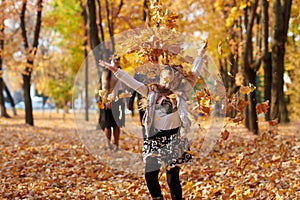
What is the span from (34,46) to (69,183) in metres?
12.1

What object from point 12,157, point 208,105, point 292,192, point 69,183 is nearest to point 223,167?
point 292,192

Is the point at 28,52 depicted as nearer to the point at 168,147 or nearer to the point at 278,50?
the point at 278,50

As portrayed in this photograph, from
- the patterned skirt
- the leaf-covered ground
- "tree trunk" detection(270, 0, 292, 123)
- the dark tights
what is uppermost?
"tree trunk" detection(270, 0, 292, 123)

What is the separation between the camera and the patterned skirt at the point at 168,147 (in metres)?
4.65

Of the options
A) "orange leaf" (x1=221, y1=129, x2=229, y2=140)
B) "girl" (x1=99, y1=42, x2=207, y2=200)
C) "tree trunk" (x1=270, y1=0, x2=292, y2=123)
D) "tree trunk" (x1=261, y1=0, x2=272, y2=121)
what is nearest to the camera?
"girl" (x1=99, y1=42, x2=207, y2=200)

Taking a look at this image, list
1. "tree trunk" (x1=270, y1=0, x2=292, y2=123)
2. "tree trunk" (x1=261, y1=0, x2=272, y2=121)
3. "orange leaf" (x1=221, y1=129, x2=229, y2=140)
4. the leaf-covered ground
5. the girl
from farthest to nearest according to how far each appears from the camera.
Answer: "tree trunk" (x1=261, y1=0, x2=272, y2=121) → "tree trunk" (x1=270, y1=0, x2=292, y2=123) → the leaf-covered ground → "orange leaf" (x1=221, y1=129, x2=229, y2=140) → the girl

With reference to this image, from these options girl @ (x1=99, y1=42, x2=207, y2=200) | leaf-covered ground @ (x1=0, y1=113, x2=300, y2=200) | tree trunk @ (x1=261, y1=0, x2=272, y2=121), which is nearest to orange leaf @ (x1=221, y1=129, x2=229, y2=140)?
leaf-covered ground @ (x1=0, y1=113, x2=300, y2=200)

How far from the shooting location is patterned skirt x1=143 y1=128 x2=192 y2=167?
465 centimetres

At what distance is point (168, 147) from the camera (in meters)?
4.66

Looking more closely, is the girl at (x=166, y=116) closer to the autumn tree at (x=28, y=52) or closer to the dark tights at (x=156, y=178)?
the dark tights at (x=156, y=178)

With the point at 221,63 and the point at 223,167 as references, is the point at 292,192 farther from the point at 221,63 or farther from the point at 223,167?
the point at 221,63

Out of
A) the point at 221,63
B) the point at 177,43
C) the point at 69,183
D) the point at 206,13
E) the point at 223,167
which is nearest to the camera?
the point at 177,43

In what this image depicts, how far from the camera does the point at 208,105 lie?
4852 millimetres

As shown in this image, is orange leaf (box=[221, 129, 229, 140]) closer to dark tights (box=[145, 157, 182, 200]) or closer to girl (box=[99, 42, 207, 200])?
girl (box=[99, 42, 207, 200])
